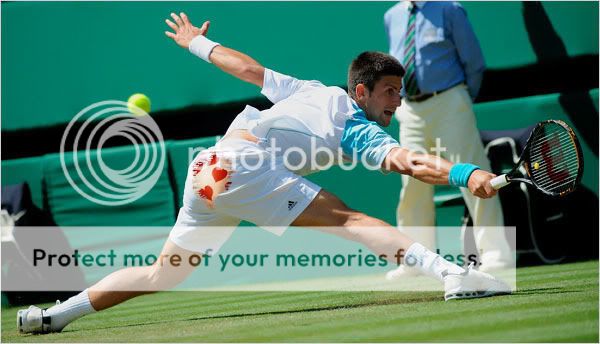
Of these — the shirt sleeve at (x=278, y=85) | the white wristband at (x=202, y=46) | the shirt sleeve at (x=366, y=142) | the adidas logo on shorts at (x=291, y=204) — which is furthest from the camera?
the white wristband at (x=202, y=46)

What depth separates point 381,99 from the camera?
512cm

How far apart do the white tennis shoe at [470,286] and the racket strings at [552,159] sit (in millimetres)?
563

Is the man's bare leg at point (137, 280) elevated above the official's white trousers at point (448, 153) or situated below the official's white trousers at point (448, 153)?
below

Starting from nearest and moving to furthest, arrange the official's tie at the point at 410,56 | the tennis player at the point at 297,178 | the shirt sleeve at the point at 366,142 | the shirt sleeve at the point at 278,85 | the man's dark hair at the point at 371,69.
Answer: the shirt sleeve at the point at 366,142 → the tennis player at the point at 297,178 → the man's dark hair at the point at 371,69 → the shirt sleeve at the point at 278,85 → the official's tie at the point at 410,56

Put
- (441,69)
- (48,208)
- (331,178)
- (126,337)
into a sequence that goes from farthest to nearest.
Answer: (48,208), (331,178), (441,69), (126,337)

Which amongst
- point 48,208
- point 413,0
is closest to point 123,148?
point 48,208

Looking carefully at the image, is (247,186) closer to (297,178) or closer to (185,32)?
(297,178)

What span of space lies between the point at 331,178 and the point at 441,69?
1622 millimetres

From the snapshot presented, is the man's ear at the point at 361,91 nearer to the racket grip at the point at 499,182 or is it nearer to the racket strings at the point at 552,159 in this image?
the racket strings at the point at 552,159

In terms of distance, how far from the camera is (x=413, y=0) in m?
7.47

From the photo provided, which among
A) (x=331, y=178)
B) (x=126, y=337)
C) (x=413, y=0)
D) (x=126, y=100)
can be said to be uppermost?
(x=413, y=0)

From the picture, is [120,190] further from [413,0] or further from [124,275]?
[124,275]

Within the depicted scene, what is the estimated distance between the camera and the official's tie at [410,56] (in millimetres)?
7465

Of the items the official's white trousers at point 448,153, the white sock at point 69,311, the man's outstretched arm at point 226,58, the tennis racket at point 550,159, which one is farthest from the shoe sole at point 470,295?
the official's white trousers at point 448,153
